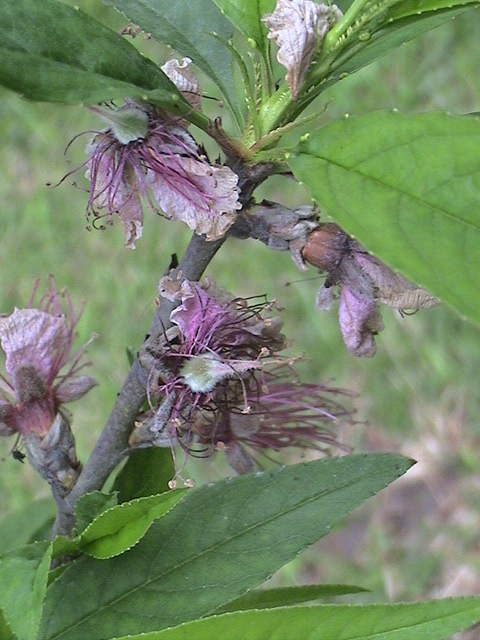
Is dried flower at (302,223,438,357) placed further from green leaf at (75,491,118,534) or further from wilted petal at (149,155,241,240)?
green leaf at (75,491,118,534)

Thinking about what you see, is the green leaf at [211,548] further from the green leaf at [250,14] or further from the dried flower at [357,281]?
the green leaf at [250,14]

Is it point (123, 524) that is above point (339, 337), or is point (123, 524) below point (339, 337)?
below

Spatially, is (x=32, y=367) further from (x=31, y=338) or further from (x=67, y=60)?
(x=67, y=60)

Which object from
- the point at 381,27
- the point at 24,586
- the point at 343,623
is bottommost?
the point at 343,623

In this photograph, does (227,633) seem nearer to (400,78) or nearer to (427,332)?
(427,332)

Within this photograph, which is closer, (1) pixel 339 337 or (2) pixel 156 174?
(2) pixel 156 174

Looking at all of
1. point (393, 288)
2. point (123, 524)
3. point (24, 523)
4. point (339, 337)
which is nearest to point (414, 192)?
point (393, 288)

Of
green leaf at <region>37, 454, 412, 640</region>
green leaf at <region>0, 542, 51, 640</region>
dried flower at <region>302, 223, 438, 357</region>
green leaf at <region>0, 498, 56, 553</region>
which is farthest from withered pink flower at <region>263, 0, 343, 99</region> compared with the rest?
green leaf at <region>0, 498, 56, 553</region>
